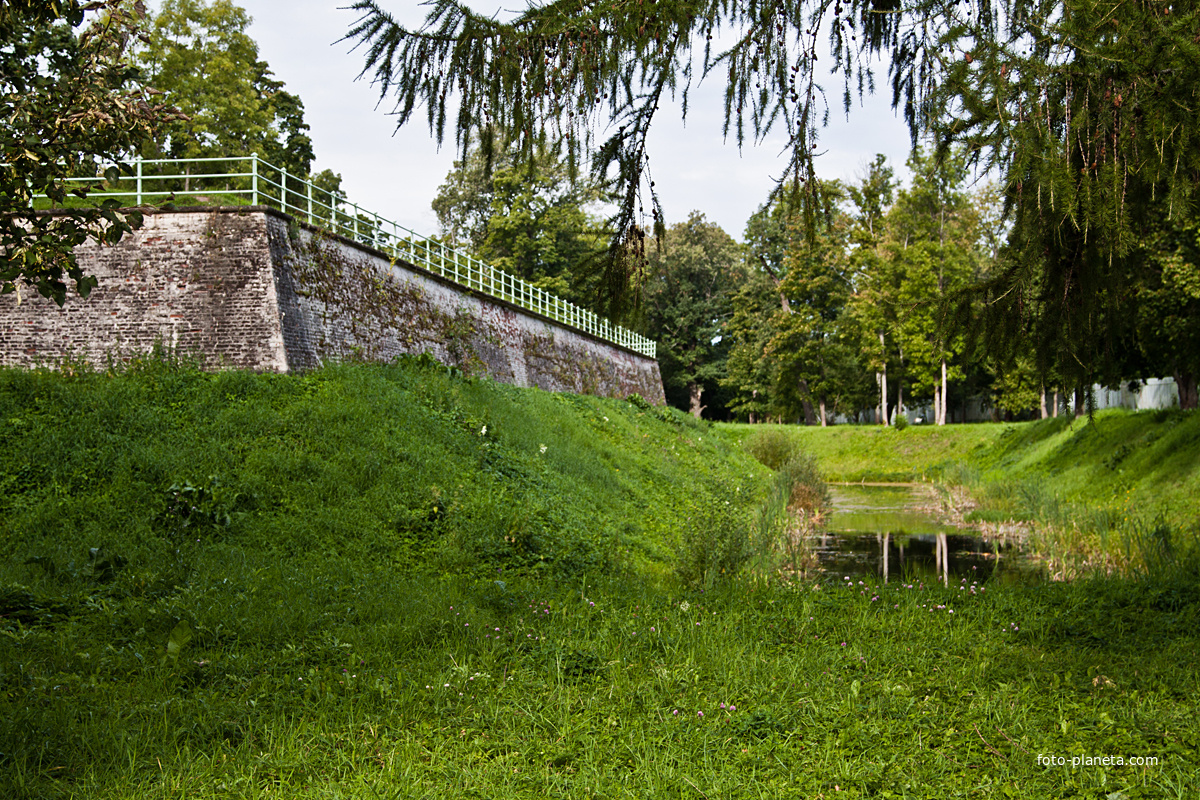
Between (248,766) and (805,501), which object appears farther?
(805,501)

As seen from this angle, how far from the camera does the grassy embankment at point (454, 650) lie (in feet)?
12.2

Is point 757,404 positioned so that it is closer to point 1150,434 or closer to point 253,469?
point 1150,434

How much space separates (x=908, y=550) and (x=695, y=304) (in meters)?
36.3

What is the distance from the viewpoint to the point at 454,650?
5348mm

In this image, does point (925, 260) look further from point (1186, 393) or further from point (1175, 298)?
point (1175, 298)

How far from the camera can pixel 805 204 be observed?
4902mm

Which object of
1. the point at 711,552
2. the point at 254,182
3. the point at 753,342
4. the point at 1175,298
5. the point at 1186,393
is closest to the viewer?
the point at 711,552

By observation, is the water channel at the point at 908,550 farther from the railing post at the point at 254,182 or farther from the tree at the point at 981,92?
the railing post at the point at 254,182

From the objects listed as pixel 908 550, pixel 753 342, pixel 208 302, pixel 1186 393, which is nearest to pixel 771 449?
pixel 1186 393

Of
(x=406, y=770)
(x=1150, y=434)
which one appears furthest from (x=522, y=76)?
(x=1150, y=434)

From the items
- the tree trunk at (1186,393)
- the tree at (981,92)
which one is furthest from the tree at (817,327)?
the tree at (981,92)

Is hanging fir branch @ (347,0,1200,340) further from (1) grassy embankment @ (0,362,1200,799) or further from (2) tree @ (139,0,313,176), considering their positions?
(2) tree @ (139,0,313,176)

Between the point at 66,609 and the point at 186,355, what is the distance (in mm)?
7719

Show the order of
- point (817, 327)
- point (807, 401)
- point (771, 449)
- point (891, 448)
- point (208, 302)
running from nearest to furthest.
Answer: point (208, 302)
point (771, 449)
point (891, 448)
point (817, 327)
point (807, 401)
